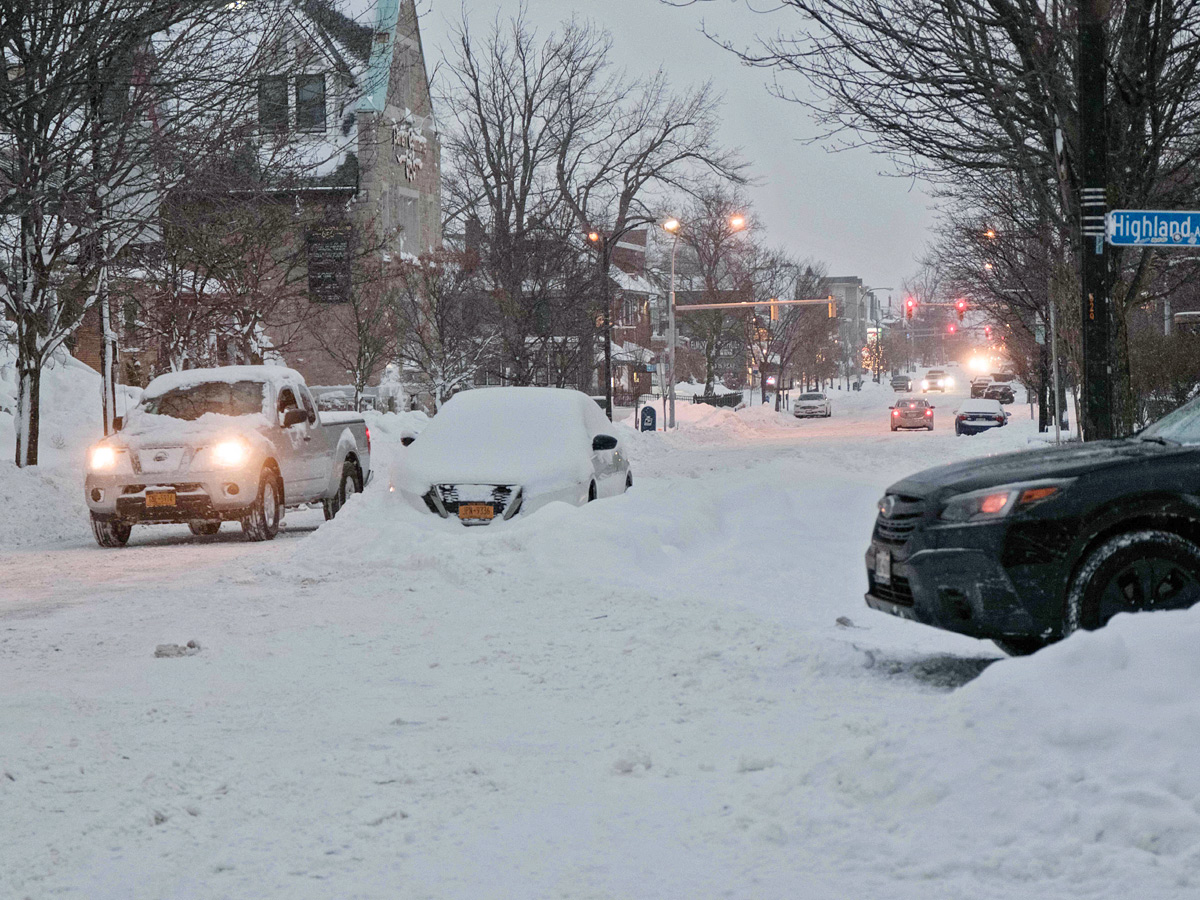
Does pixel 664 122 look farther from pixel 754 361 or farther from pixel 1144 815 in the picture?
pixel 1144 815

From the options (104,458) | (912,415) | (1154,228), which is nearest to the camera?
(1154,228)

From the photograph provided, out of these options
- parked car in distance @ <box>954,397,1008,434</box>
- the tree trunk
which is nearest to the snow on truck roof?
the tree trunk

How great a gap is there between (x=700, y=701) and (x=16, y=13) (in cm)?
853

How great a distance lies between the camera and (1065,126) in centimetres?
1479

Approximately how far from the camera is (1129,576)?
639 cm

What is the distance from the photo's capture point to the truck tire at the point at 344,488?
17.7m

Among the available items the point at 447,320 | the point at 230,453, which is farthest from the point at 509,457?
the point at 447,320

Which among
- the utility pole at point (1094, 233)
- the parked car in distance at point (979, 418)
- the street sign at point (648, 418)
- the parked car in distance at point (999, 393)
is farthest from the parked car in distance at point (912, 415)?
the utility pole at point (1094, 233)

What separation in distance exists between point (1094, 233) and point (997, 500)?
5618mm

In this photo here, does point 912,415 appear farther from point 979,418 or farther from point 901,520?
point 901,520

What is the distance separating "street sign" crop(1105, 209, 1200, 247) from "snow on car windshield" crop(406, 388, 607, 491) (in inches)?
220

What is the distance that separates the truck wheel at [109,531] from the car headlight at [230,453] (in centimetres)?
139

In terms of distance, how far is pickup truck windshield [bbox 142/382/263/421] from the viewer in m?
16.1

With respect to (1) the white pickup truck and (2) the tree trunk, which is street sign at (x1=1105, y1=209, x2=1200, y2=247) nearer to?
(1) the white pickup truck
